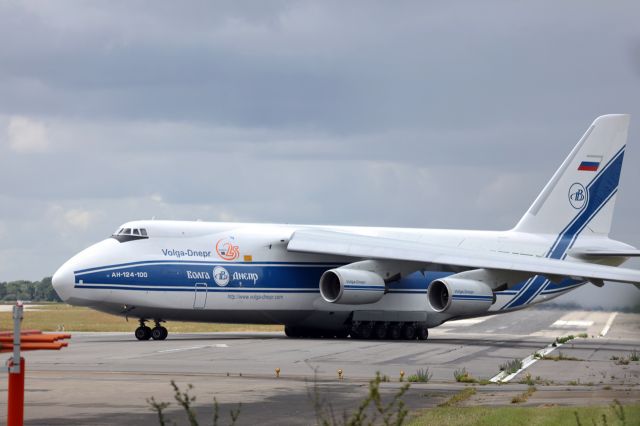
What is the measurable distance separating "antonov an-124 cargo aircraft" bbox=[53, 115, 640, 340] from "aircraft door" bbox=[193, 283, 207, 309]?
3cm

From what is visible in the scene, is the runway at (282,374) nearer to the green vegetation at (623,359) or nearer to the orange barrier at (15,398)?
the green vegetation at (623,359)

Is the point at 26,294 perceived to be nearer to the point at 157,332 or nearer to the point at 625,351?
the point at 157,332

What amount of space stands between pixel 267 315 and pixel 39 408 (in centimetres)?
2207

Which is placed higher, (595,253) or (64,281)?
(595,253)

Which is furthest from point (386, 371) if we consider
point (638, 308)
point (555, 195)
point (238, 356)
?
point (555, 195)

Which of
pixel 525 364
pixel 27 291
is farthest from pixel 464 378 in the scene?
pixel 27 291

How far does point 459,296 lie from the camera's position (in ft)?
116

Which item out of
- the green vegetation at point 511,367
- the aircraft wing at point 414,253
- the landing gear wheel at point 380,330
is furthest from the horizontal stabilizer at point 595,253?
the green vegetation at point 511,367

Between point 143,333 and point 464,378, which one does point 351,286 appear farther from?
point 464,378

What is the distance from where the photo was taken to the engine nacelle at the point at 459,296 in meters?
35.4

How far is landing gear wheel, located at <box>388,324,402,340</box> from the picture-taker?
38.6 m

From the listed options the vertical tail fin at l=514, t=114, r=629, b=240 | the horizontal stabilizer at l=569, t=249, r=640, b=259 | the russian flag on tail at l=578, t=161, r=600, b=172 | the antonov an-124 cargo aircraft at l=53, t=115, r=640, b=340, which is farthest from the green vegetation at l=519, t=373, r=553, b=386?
the russian flag on tail at l=578, t=161, r=600, b=172

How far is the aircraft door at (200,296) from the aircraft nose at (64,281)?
3977mm

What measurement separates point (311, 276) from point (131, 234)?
6433 millimetres
